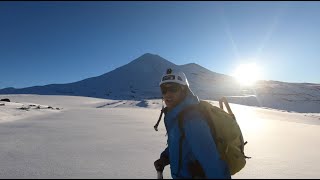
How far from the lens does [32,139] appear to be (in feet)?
29.9

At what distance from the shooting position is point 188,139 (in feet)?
8.85

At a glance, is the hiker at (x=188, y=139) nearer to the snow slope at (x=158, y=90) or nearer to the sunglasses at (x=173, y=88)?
the sunglasses at (x=173, y=88)

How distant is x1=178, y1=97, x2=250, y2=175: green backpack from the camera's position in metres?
2.76

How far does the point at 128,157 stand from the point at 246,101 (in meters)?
84.0

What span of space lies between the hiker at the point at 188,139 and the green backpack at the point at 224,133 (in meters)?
0.06

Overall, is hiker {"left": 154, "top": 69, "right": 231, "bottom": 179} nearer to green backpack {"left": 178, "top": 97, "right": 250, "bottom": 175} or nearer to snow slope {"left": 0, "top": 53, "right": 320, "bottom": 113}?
green backpack {"left": 178, "top": 97, "right": 250, "bottom": 175}

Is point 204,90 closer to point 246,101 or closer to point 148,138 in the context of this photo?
point 246,101

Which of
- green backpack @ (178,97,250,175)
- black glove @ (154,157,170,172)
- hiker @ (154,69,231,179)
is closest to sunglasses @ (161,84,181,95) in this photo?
hiker @ (154,69,231,179)

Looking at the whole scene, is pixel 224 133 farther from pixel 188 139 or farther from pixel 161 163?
pixel 161 163

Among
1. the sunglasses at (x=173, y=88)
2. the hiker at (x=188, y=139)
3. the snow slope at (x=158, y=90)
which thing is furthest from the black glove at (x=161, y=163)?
the snow slope at (x=158, y=90)

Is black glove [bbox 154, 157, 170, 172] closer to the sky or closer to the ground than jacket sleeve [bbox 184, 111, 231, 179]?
closer to the ground

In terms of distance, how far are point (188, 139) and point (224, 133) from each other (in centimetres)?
33

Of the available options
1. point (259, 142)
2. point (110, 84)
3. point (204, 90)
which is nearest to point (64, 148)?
point (259, 142)

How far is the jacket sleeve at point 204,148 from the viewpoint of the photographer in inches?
102
